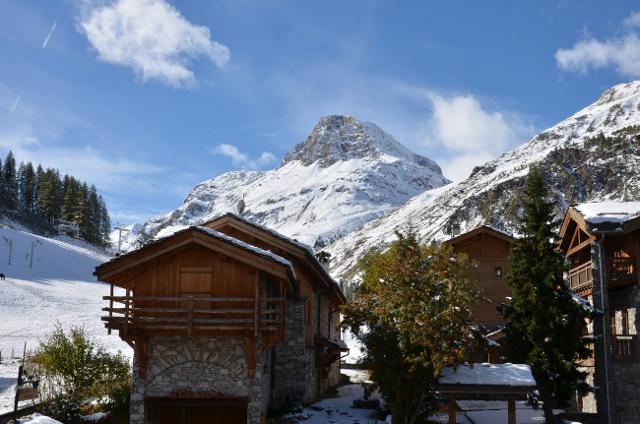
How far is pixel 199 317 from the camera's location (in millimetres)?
20875

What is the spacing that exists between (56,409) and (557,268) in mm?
19813

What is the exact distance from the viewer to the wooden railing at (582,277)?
94.5 feet

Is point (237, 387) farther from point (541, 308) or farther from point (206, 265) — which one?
point (541, 308)

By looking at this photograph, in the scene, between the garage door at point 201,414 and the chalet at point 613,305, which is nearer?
the garage door at point 201,414

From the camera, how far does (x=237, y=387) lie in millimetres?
20469

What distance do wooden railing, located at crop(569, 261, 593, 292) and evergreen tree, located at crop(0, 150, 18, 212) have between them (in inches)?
4294

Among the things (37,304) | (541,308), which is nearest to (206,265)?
(541,308)

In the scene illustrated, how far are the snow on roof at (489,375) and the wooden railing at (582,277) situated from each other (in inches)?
390

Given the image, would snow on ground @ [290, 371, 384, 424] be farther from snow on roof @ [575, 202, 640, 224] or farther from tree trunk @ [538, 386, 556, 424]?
snow on roof @ [575, 202, 640, 224]

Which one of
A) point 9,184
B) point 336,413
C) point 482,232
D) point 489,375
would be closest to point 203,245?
point 336,413

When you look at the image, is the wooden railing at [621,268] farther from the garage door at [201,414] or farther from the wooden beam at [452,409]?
the garage door at [201,414]

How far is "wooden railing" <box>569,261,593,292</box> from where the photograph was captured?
28809mm

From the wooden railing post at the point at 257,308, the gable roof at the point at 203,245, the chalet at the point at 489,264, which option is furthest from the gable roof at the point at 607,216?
the wooden railing post at the point at 257,308

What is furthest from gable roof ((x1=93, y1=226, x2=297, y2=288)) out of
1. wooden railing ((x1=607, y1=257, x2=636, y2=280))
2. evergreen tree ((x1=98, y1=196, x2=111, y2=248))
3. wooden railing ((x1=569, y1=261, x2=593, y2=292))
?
evergreen tree ((x1=98, y1=196, x2=111, y2=248))
